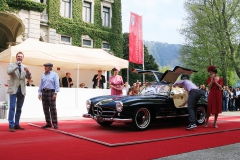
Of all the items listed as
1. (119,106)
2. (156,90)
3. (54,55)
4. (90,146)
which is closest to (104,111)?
(119,106)

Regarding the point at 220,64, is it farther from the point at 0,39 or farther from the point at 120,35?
the point at 0,39

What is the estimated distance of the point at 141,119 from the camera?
274 inches

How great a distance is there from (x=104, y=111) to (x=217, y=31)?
22.2m

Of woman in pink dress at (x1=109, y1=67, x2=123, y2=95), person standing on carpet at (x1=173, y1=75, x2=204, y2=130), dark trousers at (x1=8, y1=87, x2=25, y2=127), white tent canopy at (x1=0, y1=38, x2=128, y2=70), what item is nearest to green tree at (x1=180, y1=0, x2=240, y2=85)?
white tent canopy at (x1=0, y1=38, x2=128, y2=70)

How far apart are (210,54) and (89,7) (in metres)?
13.2

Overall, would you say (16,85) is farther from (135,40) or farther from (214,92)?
(135,40)

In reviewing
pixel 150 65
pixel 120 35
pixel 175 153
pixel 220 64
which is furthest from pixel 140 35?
pixel 150 65

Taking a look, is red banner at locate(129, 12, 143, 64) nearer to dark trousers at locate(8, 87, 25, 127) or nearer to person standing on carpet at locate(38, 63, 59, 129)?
person standing on carpet at locate(38, 63, 59, 129)

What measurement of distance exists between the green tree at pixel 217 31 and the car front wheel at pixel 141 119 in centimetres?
2112

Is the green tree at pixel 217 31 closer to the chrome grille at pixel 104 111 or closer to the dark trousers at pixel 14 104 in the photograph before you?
the chrome grille at pixel 104 111

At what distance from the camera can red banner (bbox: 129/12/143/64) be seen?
23.6 metres

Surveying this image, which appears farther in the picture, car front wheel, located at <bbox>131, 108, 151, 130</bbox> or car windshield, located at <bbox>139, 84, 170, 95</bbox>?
car windshield, located at <bbox>139, 84, 170, 95</bbox>

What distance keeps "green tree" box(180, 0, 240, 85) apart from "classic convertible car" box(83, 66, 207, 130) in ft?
64.1

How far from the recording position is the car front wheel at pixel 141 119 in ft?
22.0
